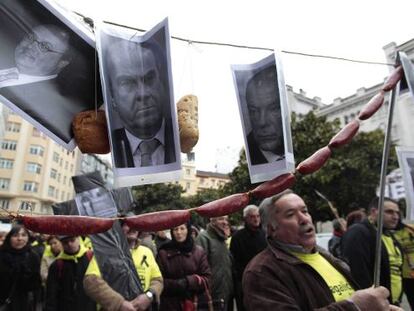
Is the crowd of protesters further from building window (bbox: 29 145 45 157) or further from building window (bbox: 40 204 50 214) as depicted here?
building window (bbox: 40 204 50 214)

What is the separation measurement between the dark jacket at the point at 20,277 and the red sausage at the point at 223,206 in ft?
9.90

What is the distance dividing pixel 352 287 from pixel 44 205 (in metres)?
55.4

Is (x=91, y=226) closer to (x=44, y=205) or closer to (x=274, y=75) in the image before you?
(x=274, y=75)

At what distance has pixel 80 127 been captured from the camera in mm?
1576

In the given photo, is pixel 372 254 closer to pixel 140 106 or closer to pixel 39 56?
pixel 140 106

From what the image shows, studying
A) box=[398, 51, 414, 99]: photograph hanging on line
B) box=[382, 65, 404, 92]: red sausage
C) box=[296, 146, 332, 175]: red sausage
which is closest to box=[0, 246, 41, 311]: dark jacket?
box=[296, 146, 332, 175]: red sausage

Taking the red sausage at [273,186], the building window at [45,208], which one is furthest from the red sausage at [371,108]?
the building window at [45,208]

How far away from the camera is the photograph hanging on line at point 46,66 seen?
1.49 m

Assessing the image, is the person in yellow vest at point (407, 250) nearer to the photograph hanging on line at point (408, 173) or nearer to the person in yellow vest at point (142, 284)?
the photograph hanging on line at point (408, 173)

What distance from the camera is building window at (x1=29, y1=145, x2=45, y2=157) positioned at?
4534 cm

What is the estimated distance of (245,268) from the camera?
221 centimetres

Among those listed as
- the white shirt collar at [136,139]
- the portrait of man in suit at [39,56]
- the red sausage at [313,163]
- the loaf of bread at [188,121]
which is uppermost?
the portrait of man in suit at [39,56]

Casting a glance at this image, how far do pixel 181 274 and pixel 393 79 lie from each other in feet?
8.34

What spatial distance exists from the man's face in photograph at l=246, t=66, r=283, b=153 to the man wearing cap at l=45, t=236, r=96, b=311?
8.20 ft
